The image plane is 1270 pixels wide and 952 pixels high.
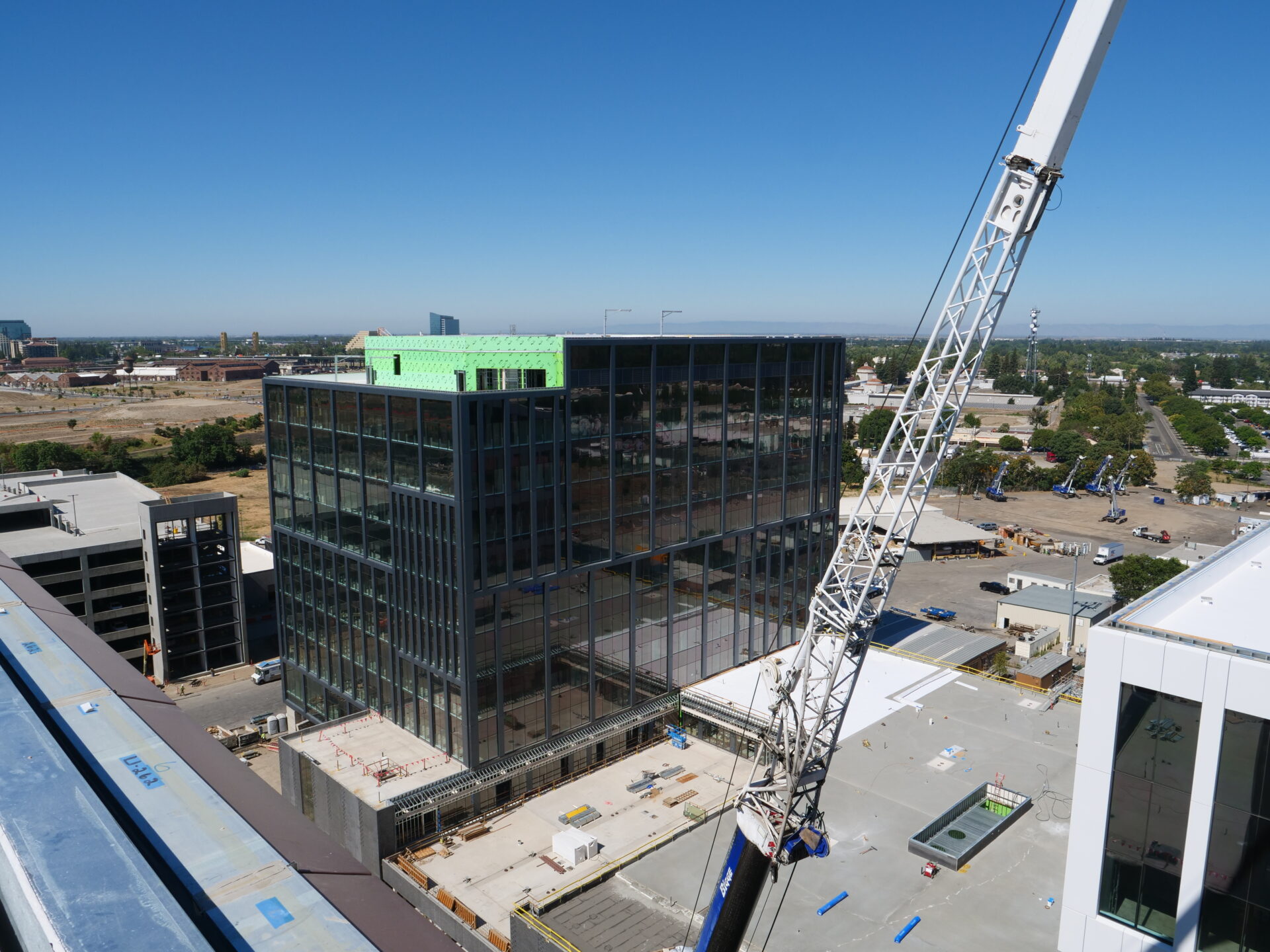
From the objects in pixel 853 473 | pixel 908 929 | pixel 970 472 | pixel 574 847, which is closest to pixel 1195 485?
pixel 970 472

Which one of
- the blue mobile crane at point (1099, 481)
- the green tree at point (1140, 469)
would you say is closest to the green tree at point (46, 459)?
the blue mobile crane at point (1099, 481)

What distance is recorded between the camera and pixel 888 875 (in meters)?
32.5

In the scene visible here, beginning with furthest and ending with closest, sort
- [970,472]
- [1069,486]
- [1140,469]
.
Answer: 1. [1140,469]
2. [1069,486]
3. [970,472]

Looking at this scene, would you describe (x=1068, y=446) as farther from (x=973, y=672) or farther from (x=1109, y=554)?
(x=973, y=672)

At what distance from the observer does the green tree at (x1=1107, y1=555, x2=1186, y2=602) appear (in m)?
74.1

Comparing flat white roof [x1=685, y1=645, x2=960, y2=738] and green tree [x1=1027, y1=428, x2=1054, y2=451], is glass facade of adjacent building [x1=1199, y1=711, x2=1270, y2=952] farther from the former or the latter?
green tree [x1=1027, y1=428, x2=1054, y2=451]

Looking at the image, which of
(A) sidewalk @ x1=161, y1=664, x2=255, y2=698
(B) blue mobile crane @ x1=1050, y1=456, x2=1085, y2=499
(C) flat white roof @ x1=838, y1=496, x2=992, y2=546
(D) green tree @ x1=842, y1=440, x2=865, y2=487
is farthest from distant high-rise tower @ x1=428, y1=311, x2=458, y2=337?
(B) blue mobile crane @ x1=1050, y1=456, x2=1085, y2=499

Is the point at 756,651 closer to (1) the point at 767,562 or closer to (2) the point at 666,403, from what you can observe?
(1) the point at 767,562

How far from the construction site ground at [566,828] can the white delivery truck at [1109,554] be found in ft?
232

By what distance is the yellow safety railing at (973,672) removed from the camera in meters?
49.4

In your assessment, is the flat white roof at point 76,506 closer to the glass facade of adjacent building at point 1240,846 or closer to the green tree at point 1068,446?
the glass facade of adjacent building at point 1240,846

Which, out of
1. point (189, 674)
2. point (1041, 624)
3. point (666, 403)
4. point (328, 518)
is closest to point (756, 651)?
point (666, 403)

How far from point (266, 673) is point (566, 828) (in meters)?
33.5

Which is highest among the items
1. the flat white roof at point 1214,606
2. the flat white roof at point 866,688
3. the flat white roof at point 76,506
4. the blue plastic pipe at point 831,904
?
the flat white roof at point 1214,606
